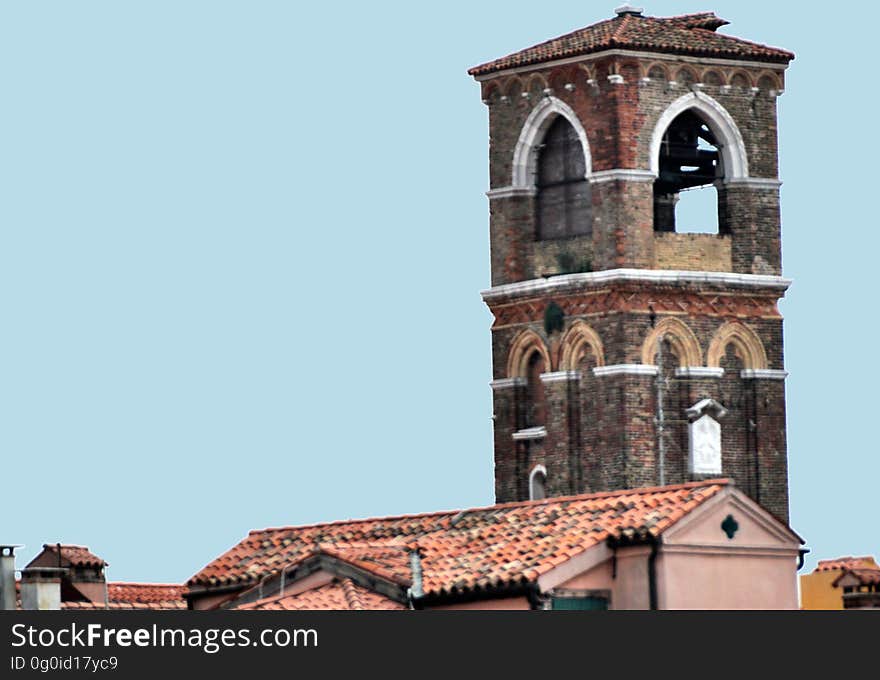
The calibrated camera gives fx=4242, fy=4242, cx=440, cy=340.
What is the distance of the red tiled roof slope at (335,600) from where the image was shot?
57156 mm

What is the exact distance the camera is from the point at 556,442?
69.2 m

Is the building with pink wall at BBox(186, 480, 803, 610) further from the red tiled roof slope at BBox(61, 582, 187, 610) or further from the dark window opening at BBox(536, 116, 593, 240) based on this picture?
the dark window opening at BBox(536, 116, 593, 240)

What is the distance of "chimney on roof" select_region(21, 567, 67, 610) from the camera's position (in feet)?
180

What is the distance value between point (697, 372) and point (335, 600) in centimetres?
1268

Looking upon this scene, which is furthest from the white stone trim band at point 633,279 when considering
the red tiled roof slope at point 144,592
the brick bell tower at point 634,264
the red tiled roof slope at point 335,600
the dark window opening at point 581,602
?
the dark window opening at point 581,602

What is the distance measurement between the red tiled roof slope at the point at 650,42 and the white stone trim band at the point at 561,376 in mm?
5088

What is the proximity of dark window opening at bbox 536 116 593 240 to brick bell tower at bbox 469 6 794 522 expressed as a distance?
33 mm

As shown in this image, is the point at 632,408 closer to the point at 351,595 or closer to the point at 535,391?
the point at 535,391

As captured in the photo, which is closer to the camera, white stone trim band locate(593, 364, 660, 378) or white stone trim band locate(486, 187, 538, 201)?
white stone trim band locate(593, 364, 660, 378)

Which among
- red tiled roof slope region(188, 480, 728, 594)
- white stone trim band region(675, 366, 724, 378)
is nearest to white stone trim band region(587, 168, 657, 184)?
white stone trim band region(675, 366, 724, 378)

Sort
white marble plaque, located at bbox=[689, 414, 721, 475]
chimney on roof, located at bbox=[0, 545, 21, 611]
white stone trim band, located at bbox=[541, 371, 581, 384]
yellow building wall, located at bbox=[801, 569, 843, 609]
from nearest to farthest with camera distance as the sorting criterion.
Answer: chimney on roof, located at bbox=[0, 545, 21, 611], yellow building wall, located at bbox=[801, 569, 843, 609], white marble plaque, located at bbox=[689, 414, 721, 475], white stone trim band, located at bbox=[541, 371, 581, 384]

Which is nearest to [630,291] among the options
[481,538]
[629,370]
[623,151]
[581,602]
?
[629,370]

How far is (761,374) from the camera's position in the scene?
6950 centimetres
